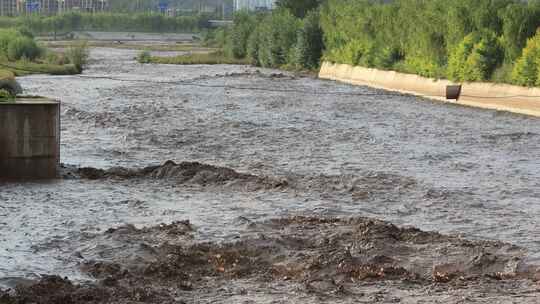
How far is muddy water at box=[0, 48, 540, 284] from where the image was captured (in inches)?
807

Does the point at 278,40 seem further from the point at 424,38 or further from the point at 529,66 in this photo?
the point at 529,66

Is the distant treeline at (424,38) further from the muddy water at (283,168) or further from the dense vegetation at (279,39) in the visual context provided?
the muddy water at (283,168)

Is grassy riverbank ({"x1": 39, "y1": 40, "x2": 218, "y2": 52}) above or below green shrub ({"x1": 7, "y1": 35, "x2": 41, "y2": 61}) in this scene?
below

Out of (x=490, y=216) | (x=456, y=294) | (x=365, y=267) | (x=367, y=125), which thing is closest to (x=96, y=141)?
(x=367, y=125)

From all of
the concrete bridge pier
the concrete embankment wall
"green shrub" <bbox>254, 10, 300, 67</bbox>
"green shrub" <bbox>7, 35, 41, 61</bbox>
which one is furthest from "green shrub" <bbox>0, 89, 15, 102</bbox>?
"green shrub" <bbox>7, 35, 41, 61</bbox>

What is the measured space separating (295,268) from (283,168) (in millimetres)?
12374

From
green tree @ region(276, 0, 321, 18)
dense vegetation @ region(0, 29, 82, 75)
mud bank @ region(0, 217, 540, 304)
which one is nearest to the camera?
mud bank @ region(0, 217, 540, 304)

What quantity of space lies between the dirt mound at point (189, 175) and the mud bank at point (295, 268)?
5.37 meters

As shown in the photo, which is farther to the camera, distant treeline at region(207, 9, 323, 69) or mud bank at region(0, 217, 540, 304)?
distant treeline at region(207, 9, 323, 69)

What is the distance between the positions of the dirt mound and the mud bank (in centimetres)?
537

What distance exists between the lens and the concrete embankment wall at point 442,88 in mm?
47719

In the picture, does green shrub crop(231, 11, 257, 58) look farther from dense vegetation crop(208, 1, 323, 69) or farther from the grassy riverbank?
the grassy riverbank

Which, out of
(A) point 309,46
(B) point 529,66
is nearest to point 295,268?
(B) point 529,66

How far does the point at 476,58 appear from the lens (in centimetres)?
5484
